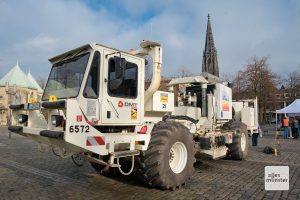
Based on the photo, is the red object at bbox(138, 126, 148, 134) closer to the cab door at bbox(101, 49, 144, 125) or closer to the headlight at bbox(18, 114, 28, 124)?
the cab door at bbox(101, 49, 144, 125)

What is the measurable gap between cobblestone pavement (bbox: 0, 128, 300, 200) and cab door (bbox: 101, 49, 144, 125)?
162cm

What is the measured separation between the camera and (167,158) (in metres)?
6.09

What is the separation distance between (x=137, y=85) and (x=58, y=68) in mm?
1752

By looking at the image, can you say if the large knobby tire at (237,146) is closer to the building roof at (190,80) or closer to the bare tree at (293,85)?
the building roof at (190,80)

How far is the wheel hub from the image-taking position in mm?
6546

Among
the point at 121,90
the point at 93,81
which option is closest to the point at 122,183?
the point at 121,90

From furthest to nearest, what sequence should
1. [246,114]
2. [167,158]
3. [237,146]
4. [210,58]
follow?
[210,58], [246,114], [237,146], [167,158]

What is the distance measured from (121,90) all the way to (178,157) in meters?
2.09

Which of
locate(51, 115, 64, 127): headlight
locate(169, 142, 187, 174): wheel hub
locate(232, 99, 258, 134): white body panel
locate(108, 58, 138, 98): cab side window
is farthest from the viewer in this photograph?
locate(232, 99, 258, 134): white body panel

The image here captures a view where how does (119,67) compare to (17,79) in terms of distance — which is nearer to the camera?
(119,67)

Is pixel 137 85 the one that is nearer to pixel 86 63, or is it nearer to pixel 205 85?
pixel 86 63

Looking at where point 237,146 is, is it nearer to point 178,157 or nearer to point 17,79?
point 178,157

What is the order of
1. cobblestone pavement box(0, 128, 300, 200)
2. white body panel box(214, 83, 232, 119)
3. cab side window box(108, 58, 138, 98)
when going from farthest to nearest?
1. white body panel box(214, 83, 232, 119)
2. cobblestone pavement box(0, 128, 300, 200)
3. cab side window box(108, 58, 138, 98)

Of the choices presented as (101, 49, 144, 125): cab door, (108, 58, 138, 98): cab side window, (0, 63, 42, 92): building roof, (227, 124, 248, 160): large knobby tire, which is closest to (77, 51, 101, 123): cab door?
(101, 49, 144, 125): cab door
